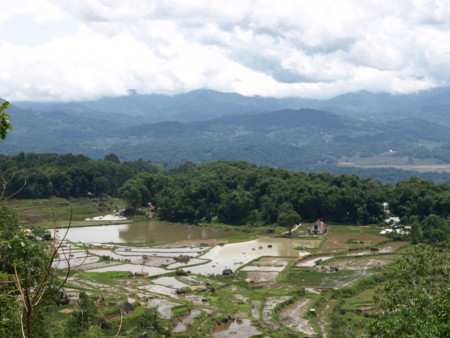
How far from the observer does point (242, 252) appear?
206 ft

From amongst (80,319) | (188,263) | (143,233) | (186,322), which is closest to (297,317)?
(186,322)

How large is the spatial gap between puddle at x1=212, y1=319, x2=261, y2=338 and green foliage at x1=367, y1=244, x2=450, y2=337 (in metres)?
10.6

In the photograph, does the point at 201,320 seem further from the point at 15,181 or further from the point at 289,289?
the point at 15,181

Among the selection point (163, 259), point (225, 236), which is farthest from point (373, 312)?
point (225, 236)

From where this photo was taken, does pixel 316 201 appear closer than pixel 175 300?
No

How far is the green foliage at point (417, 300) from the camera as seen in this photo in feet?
54.0

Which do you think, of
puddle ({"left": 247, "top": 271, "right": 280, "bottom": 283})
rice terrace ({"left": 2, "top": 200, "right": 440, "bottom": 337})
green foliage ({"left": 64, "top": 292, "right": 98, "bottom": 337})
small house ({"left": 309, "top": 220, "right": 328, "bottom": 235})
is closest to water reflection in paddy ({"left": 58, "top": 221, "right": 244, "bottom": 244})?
rice terrace ({"left": 2, "top": 200, "right": 440, "bottom": 337})

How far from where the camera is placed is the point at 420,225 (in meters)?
66.1

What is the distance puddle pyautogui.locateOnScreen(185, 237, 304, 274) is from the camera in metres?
54.9

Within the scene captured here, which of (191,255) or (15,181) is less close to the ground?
(15,181)

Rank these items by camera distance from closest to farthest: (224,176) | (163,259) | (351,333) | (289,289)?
(351,333) < (289,289) < (163,259) < (224,176)

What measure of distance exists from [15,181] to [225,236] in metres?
51.0

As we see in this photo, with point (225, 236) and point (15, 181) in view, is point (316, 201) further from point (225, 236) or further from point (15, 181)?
point (15, 181)

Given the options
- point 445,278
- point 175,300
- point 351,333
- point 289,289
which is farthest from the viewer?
point 289,289
